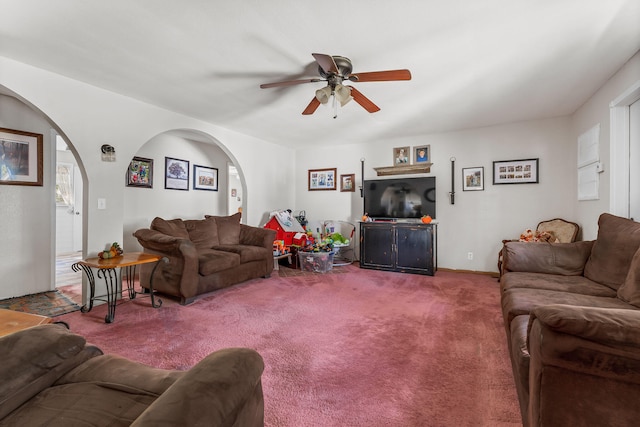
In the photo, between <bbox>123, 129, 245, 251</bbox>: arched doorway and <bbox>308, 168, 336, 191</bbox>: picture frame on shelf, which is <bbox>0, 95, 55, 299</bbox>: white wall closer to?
<bbox>123, 129, 245, 251</bbox>: arched doorway

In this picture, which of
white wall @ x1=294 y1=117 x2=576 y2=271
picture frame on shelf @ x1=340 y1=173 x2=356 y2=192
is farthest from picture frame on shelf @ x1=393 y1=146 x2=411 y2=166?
picture frame on shelf @ x1=340 y1=173 x2=356 y2=192

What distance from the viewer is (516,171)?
425 centimetres

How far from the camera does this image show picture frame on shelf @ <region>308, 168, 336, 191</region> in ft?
19.0

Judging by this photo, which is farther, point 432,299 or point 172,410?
point 432,299

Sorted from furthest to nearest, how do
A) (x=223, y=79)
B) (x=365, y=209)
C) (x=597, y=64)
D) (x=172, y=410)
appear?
(x=365, y=209) < (x=223, y=79) < (x=597, y=64) < (x=172, y=410)

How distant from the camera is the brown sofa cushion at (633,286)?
1.63m

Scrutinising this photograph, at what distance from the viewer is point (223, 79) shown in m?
2.85

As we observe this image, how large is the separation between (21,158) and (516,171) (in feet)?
21.2

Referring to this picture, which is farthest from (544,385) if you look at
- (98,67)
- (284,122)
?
(284,122)

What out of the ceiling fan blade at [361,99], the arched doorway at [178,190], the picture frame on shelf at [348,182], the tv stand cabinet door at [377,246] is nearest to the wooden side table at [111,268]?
the arched doorway at [178,190]

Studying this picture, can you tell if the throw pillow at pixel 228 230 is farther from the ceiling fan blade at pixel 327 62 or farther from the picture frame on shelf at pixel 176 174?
the ceiling fan blade at pixel 327 62

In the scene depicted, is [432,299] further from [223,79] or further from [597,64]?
[223,79]

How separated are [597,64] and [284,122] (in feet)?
11.4

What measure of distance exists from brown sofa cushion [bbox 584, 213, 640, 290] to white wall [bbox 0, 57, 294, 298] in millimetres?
4479
